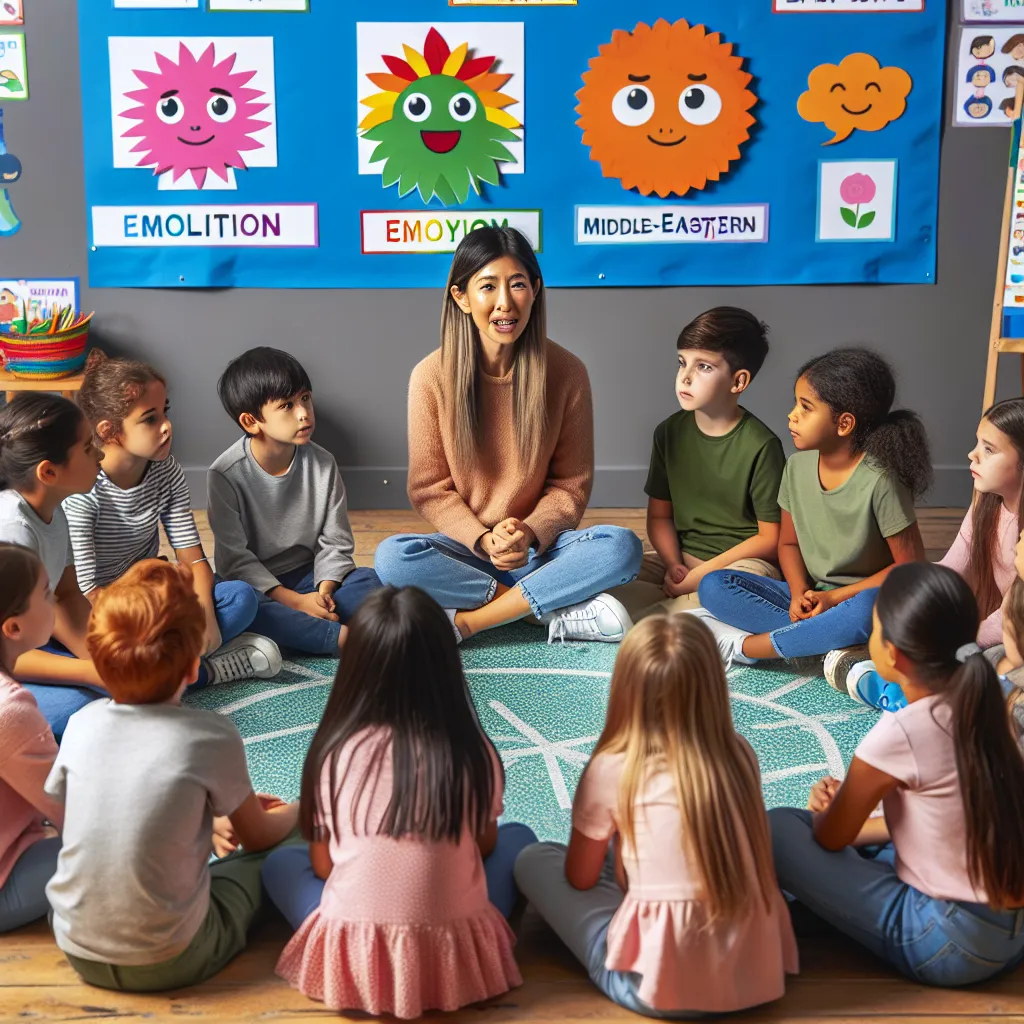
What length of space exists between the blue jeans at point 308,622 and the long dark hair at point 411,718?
1.14 m

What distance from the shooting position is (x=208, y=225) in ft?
11.3

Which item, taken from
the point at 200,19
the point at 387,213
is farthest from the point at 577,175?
the point at 200,19

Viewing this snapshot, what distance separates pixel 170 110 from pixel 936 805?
2795 mm

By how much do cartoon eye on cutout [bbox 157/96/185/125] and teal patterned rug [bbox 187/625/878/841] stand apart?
1.65 m

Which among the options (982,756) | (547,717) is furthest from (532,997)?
(547,717)

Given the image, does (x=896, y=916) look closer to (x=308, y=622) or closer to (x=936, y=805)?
(x=936, y=805)

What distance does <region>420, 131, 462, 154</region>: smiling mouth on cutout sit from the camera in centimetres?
339

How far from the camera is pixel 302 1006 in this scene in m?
1.39

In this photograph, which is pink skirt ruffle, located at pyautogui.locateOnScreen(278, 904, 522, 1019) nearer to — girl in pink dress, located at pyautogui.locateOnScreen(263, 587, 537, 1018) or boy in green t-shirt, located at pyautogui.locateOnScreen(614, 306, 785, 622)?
girl in pink dress, located at pyautogui.locateOnScreen(263, 587, 537, 1018)

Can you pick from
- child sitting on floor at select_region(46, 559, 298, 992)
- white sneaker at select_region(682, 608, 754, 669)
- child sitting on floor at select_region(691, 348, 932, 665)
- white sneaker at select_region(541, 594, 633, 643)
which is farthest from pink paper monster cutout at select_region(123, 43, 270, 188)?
child sitting on floor at select_region(46, 559, 298, 992)

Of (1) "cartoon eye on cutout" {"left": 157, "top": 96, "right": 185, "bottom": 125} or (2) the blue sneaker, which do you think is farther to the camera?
(1) "cartoon eye on cutout" {"left": 157, "top": 96, "right": 185, "bottom": 125}

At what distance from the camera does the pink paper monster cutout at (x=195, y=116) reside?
132 inches

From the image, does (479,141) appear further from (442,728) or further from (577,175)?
(442,728)

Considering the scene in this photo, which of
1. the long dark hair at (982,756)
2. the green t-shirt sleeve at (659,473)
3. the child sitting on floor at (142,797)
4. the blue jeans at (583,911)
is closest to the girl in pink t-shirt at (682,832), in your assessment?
the blue jeans at (583,911)
